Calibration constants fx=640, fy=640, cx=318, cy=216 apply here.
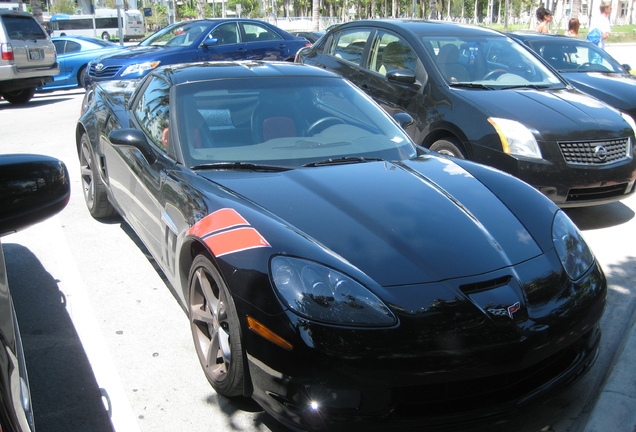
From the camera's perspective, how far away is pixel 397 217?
3051 millimetres

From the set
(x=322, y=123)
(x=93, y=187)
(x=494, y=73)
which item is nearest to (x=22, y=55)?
(x=93, y=187)

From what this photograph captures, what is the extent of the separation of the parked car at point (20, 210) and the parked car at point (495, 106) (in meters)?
4.01

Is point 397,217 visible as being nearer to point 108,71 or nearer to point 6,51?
point 108,71

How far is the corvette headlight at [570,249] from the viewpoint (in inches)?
116

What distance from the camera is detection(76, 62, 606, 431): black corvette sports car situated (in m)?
2.42

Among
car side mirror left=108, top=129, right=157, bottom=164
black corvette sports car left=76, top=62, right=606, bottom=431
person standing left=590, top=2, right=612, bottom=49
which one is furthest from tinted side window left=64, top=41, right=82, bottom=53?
car side mirror left=108, top=129, right=157, bottom=164

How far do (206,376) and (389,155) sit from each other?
174 cm

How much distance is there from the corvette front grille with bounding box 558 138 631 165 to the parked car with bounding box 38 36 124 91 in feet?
45.2

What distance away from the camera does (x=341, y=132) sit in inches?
162

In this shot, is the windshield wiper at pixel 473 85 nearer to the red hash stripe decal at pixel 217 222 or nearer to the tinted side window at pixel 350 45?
the tinted side window at pixel 350 45

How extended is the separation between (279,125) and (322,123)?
1.04ft

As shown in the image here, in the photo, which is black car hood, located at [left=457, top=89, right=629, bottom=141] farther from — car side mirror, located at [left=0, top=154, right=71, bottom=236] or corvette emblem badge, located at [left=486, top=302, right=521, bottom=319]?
car side mirror, located at [left=0, top=154, right=71, bottom=236]

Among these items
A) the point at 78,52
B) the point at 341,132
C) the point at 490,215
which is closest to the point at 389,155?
the point at 341,132

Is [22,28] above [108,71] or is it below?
above
